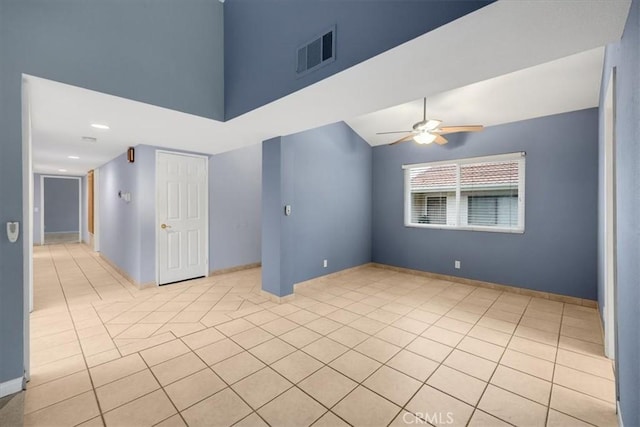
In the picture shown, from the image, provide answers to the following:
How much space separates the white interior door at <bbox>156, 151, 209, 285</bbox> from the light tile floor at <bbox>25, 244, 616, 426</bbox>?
66 centimetres

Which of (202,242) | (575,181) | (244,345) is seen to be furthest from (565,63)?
(202,242)

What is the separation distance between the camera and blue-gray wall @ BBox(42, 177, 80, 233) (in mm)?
11281

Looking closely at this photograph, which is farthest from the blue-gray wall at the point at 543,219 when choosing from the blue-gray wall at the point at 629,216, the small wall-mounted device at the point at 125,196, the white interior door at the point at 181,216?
the small wall-mounted device at the point at 125,196

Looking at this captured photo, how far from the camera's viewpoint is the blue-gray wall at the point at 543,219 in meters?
Result: 3.73

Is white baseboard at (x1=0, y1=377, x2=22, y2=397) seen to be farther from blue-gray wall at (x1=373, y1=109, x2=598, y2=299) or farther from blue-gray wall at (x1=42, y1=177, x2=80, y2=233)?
blue-gray wall at (x1=42, y1=177, x2=80, y2=233)

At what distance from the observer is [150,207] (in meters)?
4.44

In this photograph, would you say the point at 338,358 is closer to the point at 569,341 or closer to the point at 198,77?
the point at 569,341

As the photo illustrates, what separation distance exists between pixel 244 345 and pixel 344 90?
248 cm

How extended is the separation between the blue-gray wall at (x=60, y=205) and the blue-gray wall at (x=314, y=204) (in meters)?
12.2

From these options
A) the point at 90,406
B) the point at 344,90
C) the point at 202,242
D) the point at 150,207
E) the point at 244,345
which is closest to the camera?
the point at 90,406

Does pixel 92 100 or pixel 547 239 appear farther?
pixel 547 239

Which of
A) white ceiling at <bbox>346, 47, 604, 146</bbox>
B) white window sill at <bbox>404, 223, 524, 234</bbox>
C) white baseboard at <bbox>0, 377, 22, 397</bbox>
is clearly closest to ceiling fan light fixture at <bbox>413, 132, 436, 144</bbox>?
white ceiling at <bbox>346, 47, 604, 146</bbox>

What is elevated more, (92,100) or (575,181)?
(92,100)

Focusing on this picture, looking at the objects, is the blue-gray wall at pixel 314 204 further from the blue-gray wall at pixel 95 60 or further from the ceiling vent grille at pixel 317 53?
the ceiling vent grille at pixel 317 53
